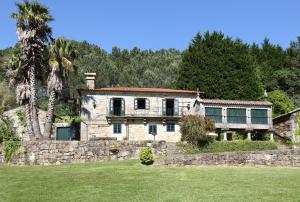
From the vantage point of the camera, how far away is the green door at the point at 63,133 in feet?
140

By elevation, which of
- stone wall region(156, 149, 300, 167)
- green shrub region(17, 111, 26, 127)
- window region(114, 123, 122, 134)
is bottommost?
stone wall region(156, 149, 300, 167)

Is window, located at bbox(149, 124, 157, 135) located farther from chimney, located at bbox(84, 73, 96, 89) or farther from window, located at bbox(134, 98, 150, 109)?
chimney, located at bbox(84, 73, 96, 89)

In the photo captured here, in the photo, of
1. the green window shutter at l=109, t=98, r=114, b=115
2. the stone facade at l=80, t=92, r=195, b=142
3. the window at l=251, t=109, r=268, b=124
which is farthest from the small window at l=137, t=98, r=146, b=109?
the window at l=251, t=109, r=268, b=124

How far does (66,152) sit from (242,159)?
42.1 feet

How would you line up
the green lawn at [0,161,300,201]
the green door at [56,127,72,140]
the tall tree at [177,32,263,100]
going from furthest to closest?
the tall tree at [177,32,263,100] → the green door at [56,127,72,140] → the green lawn at [0,161,300,201]

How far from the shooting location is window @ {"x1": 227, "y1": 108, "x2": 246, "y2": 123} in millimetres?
42219

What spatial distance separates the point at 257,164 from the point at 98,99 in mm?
19302

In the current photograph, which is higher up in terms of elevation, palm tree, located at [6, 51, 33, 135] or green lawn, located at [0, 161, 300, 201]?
palm tree, located at [6, 51, 33, 135]

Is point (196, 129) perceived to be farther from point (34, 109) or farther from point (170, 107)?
point (34, 109)

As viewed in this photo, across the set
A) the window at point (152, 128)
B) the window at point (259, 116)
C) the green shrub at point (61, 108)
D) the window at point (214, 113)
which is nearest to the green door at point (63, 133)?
the window at point (152, 128)

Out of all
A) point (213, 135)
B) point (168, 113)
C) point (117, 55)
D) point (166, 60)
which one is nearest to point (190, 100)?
point (168, 113)

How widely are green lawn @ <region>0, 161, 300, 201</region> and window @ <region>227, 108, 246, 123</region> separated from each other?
735 inches

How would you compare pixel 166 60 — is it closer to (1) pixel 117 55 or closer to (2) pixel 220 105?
(1) pixel 117 55

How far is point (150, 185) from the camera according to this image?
19.0 metres
